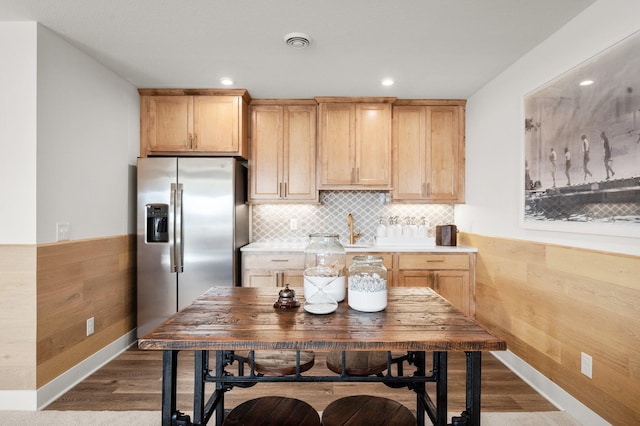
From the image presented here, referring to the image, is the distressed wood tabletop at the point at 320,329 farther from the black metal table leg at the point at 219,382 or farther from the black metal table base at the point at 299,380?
the black metal table leg at the point at 219,382

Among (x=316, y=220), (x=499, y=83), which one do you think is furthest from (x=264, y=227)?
(x=499, y=83)

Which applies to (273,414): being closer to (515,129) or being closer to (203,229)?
(203,229)

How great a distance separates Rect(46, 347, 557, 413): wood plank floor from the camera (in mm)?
2420

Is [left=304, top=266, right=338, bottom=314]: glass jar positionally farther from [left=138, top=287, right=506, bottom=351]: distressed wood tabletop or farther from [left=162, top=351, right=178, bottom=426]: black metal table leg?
[left=162, top=351, right=178, bottom=426]: black metal table leg

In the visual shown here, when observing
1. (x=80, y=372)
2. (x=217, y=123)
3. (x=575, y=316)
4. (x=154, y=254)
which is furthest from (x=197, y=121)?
(x=575, y=316)

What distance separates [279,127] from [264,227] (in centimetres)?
119

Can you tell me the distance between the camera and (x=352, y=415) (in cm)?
151

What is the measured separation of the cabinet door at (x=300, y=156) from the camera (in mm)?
4008

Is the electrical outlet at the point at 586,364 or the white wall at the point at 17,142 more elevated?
the white wall at the point at 17,142

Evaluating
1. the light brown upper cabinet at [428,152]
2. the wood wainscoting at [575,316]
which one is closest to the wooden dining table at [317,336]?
the wood wainscoting at [575,316]

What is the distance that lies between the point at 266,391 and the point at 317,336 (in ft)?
A: 5.24

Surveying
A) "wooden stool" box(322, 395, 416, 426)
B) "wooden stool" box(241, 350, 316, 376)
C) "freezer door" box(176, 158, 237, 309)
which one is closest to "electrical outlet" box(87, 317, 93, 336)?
"freezer door" box(176, 158, 237, 309)

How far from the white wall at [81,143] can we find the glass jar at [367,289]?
86.4 inches

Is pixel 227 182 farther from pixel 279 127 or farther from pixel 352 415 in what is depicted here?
pixel 352 415
